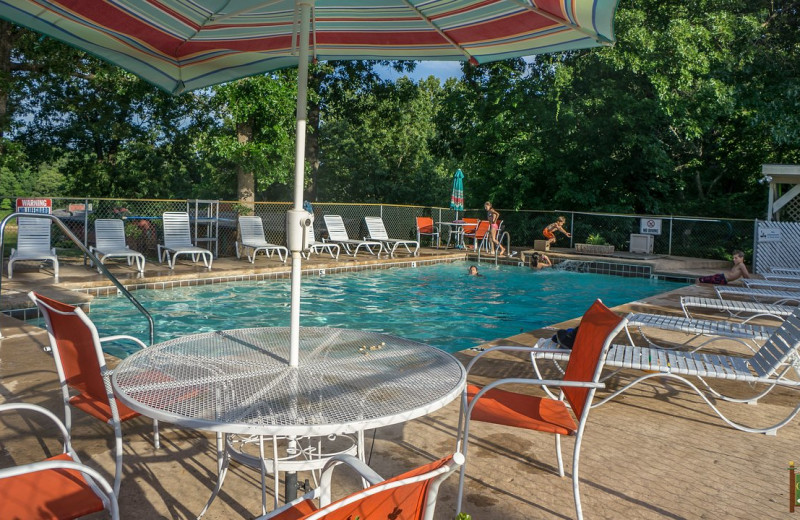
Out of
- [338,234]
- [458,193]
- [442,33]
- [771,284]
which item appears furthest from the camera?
[458,193]

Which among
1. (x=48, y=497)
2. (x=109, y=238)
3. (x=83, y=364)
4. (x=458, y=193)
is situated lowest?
(x=48, y=497)

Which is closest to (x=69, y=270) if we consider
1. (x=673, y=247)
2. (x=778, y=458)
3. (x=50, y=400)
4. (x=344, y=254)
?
(x=344, y=254)

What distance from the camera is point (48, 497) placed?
1763 mm

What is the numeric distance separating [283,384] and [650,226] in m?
16.3

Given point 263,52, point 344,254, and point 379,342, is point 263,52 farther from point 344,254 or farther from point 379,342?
point 344,254

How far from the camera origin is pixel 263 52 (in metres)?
3.90

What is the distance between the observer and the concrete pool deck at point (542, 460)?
8.39 feet

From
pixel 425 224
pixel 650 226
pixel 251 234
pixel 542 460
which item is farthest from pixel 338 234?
pixel 542 460

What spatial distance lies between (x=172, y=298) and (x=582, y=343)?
24.4 feet

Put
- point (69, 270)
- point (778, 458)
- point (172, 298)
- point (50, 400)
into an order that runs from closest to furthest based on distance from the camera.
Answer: point (778, 458), point (50, 400), point (172, 298), point (69, 270)

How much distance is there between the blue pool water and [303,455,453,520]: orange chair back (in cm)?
590

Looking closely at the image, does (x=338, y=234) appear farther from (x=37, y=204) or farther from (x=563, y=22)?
(x=563, y=22)

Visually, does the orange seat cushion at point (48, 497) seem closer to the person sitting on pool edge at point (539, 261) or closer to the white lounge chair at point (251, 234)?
the white lounge chair at point (251, 234)

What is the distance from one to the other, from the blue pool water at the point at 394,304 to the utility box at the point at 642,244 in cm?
373
